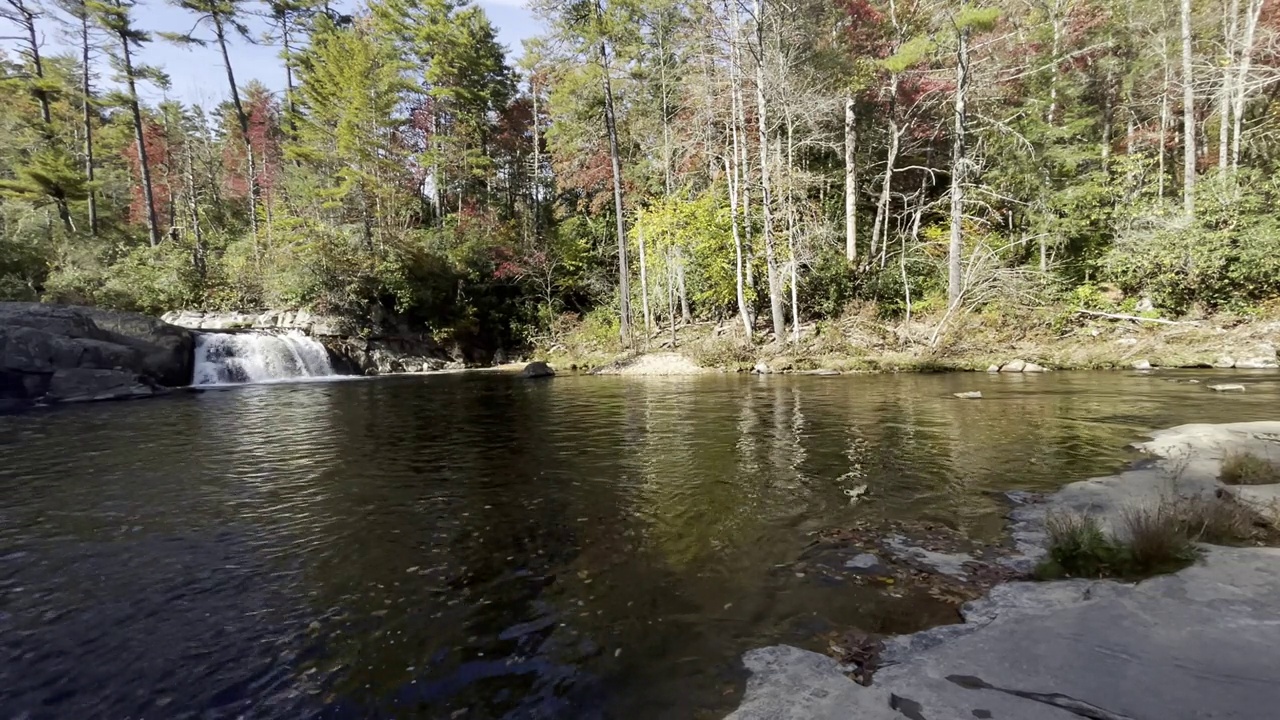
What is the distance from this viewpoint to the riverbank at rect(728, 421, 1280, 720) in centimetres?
262

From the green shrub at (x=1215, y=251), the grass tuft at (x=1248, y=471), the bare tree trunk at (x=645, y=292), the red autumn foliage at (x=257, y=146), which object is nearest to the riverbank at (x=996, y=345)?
the green shrub at (x=1215, y=251)

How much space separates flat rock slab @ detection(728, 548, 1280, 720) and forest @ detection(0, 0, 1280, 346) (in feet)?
59.1

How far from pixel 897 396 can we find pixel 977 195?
14.7 meters

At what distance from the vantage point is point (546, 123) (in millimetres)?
38656

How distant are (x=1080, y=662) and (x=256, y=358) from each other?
88.8 feet

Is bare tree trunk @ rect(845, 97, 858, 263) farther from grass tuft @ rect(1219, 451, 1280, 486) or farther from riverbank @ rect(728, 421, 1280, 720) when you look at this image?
riverbank @ rect(728, 421, 1280, 720)

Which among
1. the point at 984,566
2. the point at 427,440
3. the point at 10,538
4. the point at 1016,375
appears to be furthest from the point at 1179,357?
the point at 10,538

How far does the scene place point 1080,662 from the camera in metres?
2.96

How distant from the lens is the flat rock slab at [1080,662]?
2.60m

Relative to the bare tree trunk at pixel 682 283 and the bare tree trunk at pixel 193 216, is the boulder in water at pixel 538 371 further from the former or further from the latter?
the bare tree trunk at pixel 193 216

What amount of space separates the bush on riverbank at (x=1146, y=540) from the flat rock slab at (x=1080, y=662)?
0.21 metres

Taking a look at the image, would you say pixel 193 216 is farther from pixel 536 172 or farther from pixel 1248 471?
pixel 1248 471

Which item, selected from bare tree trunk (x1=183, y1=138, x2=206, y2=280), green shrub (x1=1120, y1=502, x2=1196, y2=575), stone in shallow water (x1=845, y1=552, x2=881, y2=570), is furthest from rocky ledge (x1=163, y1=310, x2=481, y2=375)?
green shrub (x1=1120, y1=502, x2=1196, y2=575)

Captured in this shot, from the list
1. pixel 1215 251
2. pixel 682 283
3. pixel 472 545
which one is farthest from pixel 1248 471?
pixel 682 283
